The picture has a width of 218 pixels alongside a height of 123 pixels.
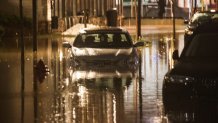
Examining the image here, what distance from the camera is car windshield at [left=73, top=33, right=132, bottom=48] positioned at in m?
24.9

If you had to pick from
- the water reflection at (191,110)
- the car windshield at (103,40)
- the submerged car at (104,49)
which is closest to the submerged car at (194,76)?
the water reflection at (191,110)

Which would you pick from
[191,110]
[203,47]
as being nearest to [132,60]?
[203,47]

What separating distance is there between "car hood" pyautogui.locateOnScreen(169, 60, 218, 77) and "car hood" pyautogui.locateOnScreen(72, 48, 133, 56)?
9.50 meters

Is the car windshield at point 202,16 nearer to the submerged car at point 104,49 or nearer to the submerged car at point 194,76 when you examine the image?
the submerged car at point 104,49

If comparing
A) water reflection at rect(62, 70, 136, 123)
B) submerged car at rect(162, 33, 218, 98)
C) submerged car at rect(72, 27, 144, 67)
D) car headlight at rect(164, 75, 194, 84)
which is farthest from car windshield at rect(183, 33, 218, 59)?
submerged car at rect(72, 27, 144, 67)

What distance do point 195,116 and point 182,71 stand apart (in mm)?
836

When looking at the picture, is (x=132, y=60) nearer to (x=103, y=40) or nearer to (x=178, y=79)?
(x=103, y=40)

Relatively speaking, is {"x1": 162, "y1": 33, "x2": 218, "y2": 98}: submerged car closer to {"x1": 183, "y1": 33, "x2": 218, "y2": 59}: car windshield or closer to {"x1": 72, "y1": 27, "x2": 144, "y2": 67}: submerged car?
{"x1": 183, "y1": 33, "x2": 218, "y2": 59}: car windshield

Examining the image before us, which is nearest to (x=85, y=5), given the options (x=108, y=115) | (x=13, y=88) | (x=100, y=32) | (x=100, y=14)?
(x=100, y=14)

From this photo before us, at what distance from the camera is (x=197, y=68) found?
1388cm

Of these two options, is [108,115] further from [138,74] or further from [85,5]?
[85,5]

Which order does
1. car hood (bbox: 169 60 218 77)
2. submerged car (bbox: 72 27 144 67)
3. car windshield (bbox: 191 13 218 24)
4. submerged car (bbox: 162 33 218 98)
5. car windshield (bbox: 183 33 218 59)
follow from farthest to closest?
car windshield (bbox: 191 13 218 24) → submerged car (bbox: 72 27 144 67) → car windshield (bbox: 183 33 218 59) → car hood (bbox: 169 60 218 77) → submerged car (bbox: 162 33 218 98)

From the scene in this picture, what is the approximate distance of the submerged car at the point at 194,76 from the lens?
44.1 ft

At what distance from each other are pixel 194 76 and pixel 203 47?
83.0 inches
